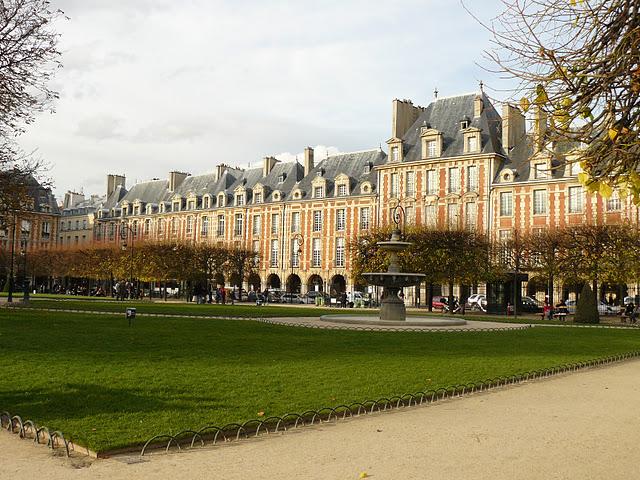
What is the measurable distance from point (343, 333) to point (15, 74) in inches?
389

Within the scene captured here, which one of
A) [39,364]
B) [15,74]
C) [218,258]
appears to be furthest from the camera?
[218,258]

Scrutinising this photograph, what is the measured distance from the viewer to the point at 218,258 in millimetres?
48625

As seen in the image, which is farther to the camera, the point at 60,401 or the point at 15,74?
the point at 15,74

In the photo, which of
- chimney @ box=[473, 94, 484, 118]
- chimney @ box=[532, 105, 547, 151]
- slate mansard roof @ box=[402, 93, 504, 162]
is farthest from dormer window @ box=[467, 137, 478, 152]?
chimney @ box=[532, 105, 547, 151]

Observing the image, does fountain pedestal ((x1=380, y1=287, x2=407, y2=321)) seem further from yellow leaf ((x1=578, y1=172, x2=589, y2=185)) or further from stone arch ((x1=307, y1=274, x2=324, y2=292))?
stone arch ((x1=307, y1=274, x2=324, y2=292))

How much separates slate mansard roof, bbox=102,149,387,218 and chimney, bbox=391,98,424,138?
106 inches

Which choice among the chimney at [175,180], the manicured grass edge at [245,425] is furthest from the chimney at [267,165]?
the manicured grass edge at [245,425]

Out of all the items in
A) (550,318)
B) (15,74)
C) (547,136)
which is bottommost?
(550,318)

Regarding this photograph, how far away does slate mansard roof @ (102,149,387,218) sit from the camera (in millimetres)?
52062

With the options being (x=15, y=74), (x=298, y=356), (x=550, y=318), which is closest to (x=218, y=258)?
(x=550, y=318)

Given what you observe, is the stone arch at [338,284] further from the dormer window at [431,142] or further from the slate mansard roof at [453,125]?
the dormer window at [431,142]

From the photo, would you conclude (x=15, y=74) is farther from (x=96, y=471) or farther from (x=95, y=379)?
(x=96, y=471)

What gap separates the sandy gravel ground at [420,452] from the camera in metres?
4.85

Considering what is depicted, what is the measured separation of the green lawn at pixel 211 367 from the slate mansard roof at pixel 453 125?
28.1 meters
